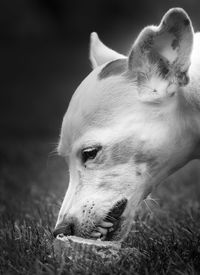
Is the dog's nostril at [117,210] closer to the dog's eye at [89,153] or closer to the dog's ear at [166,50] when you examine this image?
the dog's eye at [89,153]

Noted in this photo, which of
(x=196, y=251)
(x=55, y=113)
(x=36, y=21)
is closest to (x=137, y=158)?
(x=196, y=251)

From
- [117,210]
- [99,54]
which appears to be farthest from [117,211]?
[99,54]

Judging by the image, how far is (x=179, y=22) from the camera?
266 cm

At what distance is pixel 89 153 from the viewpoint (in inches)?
109

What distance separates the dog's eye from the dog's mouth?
0.26 metres

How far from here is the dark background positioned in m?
12.9

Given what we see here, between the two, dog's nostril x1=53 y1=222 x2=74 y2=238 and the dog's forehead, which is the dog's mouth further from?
the dog's forehead

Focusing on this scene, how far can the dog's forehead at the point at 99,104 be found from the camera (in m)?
2.76

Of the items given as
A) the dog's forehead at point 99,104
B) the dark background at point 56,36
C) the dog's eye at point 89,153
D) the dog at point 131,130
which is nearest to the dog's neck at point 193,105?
the dog at point 131,130

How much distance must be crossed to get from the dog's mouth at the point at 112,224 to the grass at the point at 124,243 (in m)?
0.11

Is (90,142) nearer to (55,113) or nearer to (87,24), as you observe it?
(55,113)

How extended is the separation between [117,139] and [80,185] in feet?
0.98

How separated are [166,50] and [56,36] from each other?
42.1 feet

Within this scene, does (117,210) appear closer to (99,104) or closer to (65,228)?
(65,228)
